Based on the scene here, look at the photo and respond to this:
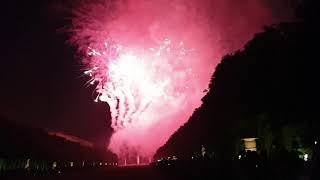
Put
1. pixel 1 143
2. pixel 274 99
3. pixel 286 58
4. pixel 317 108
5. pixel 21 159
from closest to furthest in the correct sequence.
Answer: pixel 317 108 → pixel 286 58 → pixel 274 99 → pixel 1 143 → pixel 21 159

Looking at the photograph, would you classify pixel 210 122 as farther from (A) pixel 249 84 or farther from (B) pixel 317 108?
(B) pixel 317 108

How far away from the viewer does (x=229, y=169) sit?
36.4 metres

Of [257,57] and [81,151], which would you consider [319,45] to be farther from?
[81,151]

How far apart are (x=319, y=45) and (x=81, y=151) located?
14822 cm

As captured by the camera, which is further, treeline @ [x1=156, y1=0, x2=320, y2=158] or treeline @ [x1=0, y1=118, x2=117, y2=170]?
treeline @ [x1=0, y1=118, x2=117, y2=170]

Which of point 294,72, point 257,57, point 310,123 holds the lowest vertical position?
point 310,123

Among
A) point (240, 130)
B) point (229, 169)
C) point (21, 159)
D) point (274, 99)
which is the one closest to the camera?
point (229, 169)

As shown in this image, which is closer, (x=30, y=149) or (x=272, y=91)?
(x=272, y=91)

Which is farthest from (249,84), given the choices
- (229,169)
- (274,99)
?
(229,169)

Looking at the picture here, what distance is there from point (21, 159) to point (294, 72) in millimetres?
74778

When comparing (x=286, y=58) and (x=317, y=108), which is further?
(x=286, y=58)

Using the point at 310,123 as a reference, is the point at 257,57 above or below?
above

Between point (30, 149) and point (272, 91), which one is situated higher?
point (30, 149)

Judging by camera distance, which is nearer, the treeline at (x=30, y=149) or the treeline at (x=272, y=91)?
the treeline at (x=272, y=91)
